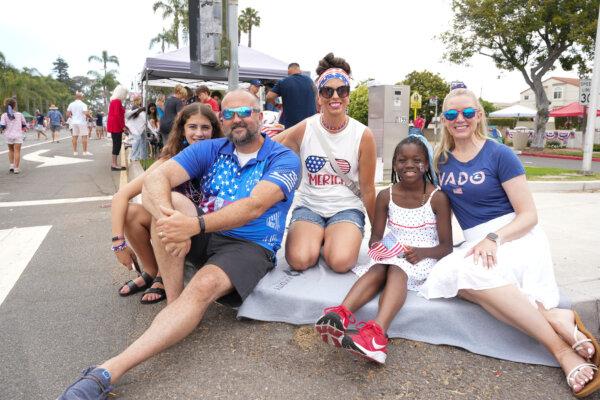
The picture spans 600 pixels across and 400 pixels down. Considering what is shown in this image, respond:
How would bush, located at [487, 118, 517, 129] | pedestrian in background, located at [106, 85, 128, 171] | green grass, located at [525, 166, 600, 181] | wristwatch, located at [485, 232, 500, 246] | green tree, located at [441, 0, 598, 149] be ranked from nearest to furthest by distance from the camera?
wristwatch, located at [485, 232, 500, 246], green grass, located at [525, 166, 600, 181], pedestrian in background, located at [106, 85, 128, 171], green tree, located at [441, 0, 598, 149], bush, located at [487, 118, 517, 129]

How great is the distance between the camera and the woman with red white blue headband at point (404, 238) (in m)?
2.64

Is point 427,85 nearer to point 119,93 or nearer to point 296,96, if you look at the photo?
point 119,93

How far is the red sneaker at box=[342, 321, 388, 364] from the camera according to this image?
2.25 metres

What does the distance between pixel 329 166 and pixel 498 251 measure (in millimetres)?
1492

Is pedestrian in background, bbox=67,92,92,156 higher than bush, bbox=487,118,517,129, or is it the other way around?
bush, bbox=487,118,517,129

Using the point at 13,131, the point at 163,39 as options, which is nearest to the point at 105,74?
the point at 163,39

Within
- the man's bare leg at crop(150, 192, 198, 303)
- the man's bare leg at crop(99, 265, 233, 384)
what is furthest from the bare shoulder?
the man's bare leg at crop(150, 192, 198, 303)

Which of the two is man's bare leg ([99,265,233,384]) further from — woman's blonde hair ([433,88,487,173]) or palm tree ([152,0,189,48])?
palm tree ([152,0,189,48])

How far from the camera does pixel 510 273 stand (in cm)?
256

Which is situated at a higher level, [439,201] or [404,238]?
[439,201]

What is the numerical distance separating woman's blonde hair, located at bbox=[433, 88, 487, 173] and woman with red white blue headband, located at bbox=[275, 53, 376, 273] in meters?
0.62

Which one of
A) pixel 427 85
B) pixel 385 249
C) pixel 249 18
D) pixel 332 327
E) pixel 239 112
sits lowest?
pixel 332 327

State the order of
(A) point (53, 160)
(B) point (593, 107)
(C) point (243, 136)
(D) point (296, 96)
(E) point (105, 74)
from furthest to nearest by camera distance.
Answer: (E) point (105, 74) → (A) point (53, 160) → (B) point (593, 107) → (D) point (296, 96) → (C) point (243, 136)

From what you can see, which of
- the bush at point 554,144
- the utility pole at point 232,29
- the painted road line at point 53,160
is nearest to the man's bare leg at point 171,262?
the utility pole at point 232,29
